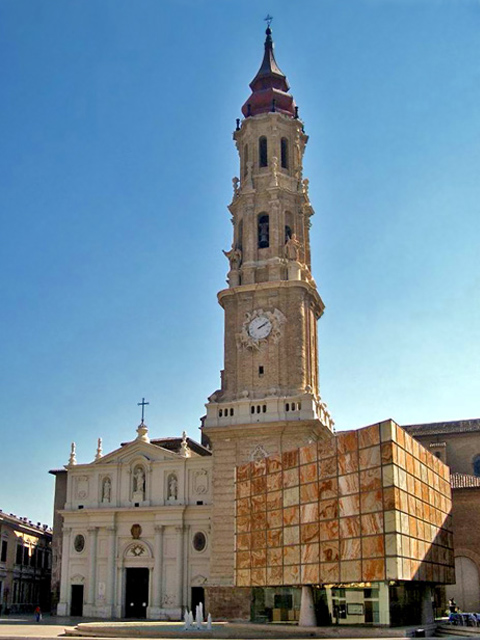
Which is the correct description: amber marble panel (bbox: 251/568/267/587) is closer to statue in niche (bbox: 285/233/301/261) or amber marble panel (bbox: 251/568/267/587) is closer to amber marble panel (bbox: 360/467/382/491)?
amber marble panel (bbox: 360/467/382/491)

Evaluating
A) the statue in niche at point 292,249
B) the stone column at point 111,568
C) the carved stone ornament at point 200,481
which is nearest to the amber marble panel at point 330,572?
the carved stone ornament at point 200,481

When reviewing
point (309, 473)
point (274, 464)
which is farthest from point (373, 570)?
point (274, 464)

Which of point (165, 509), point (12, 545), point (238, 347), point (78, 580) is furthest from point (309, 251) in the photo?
point (12, 545)

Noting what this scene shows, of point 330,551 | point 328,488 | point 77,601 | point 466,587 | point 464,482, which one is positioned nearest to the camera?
point 330,551

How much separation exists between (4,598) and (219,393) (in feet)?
92.5

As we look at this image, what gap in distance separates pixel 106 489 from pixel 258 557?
938 inches

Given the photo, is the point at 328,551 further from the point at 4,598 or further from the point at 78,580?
the point at 4,598

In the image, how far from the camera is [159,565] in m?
55.8

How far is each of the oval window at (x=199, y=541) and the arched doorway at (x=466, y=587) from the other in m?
16.4

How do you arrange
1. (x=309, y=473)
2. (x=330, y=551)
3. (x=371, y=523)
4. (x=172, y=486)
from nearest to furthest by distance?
(x=371, y=523)
(x=330, y=551)
(x=309, y=473)
(x=172, y=486)

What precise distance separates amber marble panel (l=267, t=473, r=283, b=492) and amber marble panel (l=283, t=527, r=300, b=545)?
2073mm

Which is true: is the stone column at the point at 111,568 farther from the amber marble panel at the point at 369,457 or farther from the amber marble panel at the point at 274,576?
the amber marble panel at the point at 369,457

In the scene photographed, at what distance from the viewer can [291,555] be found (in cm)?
3609

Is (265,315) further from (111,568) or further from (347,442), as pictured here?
(347,442)
